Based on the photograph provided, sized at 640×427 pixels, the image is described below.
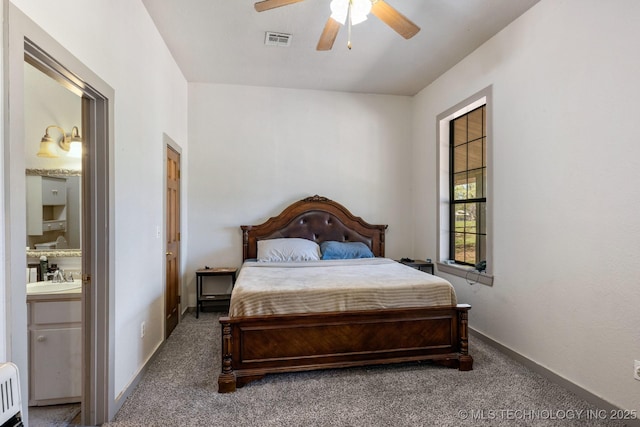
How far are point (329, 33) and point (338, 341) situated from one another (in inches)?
91.7

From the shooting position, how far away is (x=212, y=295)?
417 centimetres

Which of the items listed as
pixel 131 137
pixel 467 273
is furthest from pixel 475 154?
pixel 131 137

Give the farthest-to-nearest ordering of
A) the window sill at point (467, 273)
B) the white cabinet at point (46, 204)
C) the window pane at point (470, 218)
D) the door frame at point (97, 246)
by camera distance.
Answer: the window pane at point (470, 218) → the window sill at point (467, 273) → the white cabinet at point (46, 204) → the door frame at point (97, 246)

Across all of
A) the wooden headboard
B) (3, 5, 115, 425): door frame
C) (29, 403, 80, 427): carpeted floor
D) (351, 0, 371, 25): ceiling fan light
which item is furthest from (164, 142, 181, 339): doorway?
(351, 0, 371, 25): ceiling fan light

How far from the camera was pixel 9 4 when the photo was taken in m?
1.21

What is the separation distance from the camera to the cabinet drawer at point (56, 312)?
2.04m

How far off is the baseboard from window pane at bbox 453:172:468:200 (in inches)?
60.6

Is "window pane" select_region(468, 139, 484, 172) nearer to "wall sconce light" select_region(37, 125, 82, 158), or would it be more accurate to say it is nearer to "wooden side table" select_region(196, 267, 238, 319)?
"wooden side table" select_region(196, 267, 238, 319)

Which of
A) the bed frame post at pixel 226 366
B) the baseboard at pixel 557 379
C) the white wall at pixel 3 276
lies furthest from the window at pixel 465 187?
the white wall at pixel 3 276

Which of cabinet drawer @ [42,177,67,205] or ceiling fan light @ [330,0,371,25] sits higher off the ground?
ceiling fan light @ [330,0,371,25]

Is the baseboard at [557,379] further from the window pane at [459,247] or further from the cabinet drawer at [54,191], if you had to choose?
the cabinet drawer at [54,191]

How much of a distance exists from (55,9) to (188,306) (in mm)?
3477

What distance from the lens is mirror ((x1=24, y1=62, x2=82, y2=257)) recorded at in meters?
2.48

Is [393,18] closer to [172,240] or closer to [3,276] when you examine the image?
[3,276]
